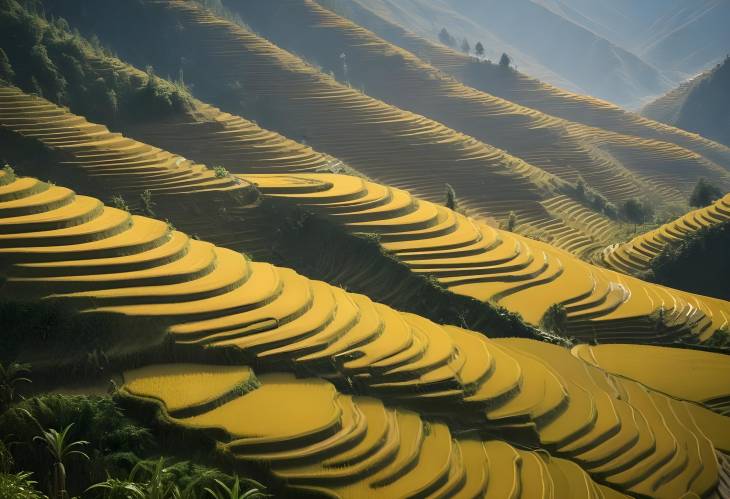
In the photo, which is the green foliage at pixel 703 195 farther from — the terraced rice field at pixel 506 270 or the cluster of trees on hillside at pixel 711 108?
the cluster of trees on hillside at pixel 711 108

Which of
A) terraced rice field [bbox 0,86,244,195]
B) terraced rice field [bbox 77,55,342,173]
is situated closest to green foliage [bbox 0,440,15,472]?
terraced rice field [bbox 0,86,244,195]

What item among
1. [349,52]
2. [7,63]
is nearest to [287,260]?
[7,63]

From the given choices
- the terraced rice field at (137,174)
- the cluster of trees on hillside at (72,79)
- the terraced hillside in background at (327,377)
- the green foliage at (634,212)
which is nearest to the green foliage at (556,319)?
the terraced hillside in background at (327,377)

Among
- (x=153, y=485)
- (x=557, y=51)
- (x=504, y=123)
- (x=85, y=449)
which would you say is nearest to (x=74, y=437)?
(x=85, y=449)

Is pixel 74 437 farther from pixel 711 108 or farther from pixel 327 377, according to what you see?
pixel 711 108

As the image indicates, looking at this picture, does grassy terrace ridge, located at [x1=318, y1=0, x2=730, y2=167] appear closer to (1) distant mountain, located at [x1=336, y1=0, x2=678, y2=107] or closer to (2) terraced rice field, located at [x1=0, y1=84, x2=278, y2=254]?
(2) terraced rice field, located at [x1=0, y1=84, x2=278, y2=254]

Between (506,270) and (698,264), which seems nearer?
(506,270)

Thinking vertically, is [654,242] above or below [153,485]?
above
